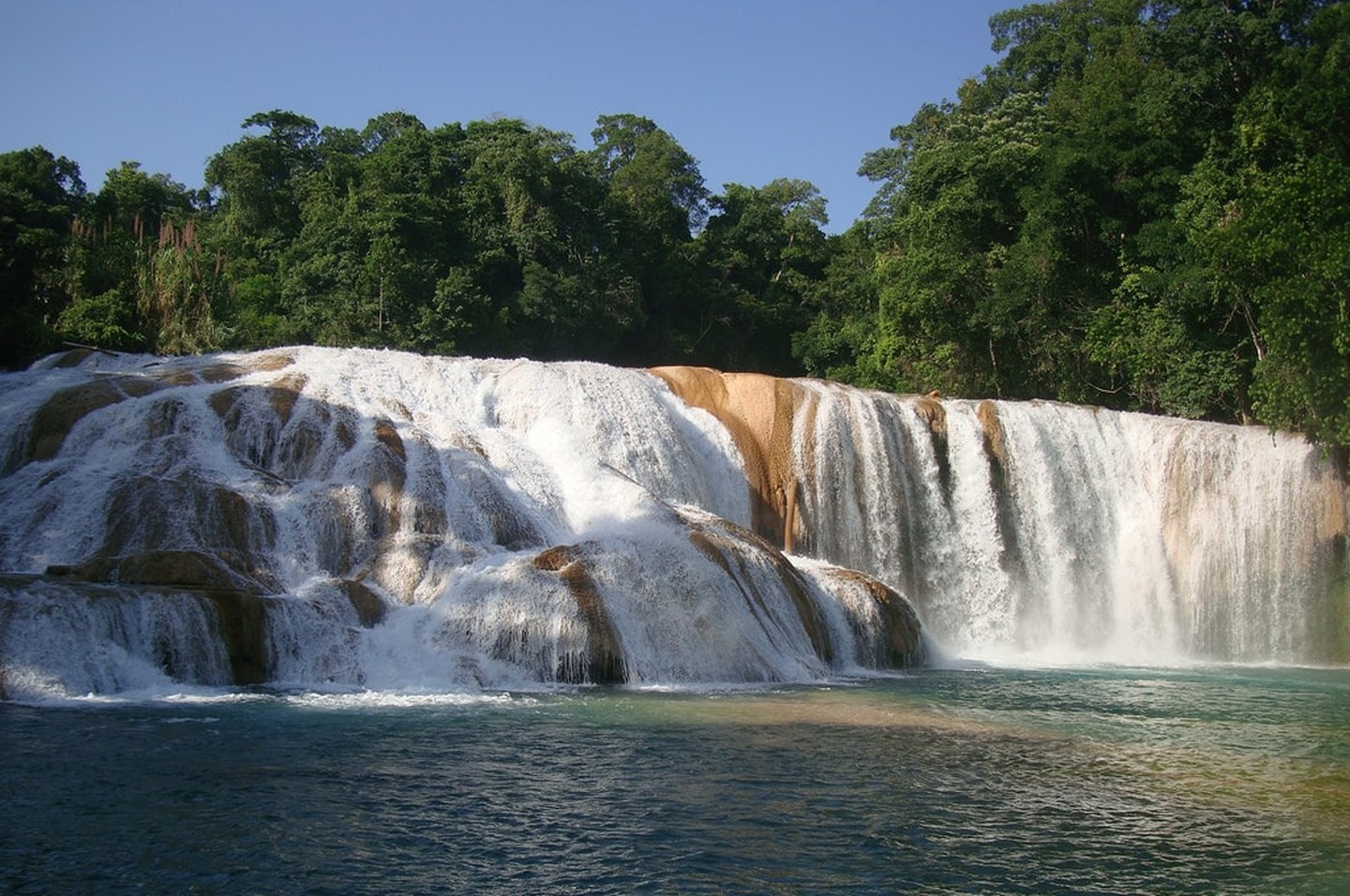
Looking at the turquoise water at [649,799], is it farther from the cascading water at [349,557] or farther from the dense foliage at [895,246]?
the dense foliage at [895,246]

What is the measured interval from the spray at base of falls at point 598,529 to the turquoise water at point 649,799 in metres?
1.37

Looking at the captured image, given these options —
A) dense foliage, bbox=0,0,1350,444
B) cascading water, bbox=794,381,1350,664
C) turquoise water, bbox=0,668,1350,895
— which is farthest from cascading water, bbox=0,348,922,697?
dense foliage, bbox=0,0,1350,444

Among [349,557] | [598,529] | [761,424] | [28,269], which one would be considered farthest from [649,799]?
[28,269]

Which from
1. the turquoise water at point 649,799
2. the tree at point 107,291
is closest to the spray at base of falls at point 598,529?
the turquoise water at point 649,799

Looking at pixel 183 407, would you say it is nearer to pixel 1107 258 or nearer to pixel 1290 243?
pixel 1290 243

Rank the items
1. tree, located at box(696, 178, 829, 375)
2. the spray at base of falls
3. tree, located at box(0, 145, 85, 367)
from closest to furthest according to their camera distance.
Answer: the spray at base of falls < tree, located at box(0, 145, 85, 367) < tree, located at box(696, 178, 829, 375)

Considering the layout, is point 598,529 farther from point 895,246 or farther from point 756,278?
point 756,278

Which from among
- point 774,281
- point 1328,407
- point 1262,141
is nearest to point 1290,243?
point 1328,407

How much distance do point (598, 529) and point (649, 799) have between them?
9.65 metres

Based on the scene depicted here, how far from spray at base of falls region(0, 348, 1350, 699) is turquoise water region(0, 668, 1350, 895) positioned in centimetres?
137

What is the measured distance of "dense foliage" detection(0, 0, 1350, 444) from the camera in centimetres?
2748

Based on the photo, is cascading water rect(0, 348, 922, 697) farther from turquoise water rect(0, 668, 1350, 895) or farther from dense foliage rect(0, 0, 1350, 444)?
dense foliage rect(0, 0, 1350, 444)

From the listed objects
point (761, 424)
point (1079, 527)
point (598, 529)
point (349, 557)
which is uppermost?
point (761, 424)

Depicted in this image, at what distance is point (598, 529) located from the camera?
1906cm
